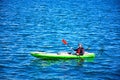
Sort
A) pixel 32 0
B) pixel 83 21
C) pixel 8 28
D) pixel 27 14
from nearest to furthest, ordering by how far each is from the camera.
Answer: pixel 8 28 < pixel 83 21 < pixel 27 14 < pixel 32 0

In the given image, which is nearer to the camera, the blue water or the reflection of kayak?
the blue water

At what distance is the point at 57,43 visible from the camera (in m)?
48.3

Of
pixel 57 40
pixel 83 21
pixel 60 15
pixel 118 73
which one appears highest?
Answer: pixel 60 15

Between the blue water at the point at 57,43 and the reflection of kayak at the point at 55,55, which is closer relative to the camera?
the blue water at the point at 57,43

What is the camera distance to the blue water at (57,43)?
35562 millimetres

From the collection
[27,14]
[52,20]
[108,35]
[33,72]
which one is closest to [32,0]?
[27,14]

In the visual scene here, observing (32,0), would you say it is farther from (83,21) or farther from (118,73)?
(118,73)

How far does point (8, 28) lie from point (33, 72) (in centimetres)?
2386

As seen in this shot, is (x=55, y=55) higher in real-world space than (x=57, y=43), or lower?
lower

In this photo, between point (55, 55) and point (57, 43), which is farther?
point (57, 43)

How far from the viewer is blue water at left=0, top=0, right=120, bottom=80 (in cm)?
3556

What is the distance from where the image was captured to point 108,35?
180ft

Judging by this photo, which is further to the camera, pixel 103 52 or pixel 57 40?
pixel 57 40

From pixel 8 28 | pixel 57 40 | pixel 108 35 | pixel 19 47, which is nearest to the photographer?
pixel 19 47
